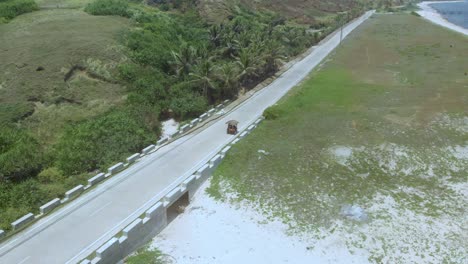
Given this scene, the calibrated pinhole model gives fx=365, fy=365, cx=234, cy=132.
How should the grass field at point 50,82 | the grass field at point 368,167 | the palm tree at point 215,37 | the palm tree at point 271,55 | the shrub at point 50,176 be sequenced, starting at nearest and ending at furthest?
1. the grass field at point 368,167
2. the grass field at point 50,82
3. the shrub at point 50,176
4. the palm tree at point 271,55
5. the palm tree at point 215,37

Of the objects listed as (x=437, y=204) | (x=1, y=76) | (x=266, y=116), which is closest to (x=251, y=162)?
(x=266, y=116)

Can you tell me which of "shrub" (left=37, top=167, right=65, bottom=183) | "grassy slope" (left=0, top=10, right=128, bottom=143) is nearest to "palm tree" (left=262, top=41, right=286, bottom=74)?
"grassy slope" (left=0, top=10, right=128, bottom=143)

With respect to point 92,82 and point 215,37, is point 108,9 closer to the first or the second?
point 215,37

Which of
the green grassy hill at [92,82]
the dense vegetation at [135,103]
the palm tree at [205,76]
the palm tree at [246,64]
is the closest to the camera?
the dense vegetation at [135,103]

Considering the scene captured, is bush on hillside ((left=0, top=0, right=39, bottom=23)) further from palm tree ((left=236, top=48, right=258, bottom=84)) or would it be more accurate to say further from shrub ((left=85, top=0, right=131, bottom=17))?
palm tree ((left=236, top=48, right=258, bottom=84))

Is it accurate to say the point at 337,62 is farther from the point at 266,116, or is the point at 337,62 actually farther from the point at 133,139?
the point at 133,139

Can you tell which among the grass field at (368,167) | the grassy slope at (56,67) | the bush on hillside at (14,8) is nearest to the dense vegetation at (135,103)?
the grassy slope at (56,67)

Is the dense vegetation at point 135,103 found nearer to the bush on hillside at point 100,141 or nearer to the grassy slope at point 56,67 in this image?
the bush on hillside at point 100,141

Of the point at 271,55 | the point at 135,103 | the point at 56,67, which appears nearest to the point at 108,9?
the point at 56,67
